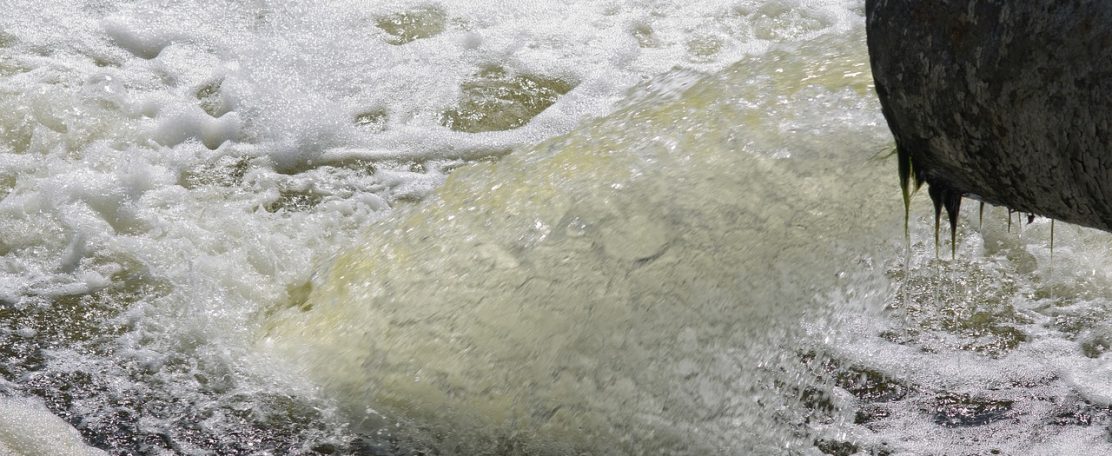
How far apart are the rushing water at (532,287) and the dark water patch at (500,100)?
0.04 metres

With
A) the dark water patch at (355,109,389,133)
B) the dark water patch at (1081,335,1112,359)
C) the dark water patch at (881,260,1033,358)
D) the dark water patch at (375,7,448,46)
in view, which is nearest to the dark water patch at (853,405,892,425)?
the dark water patch at (881,260,1033,358)

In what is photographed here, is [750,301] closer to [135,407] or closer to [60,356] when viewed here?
[135,407]

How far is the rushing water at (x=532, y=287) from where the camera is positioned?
283 centimetres

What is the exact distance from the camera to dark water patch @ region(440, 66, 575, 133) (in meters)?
4.26

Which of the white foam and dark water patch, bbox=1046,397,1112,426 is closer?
the white foam

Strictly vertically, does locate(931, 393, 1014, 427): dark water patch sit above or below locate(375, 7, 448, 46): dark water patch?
below

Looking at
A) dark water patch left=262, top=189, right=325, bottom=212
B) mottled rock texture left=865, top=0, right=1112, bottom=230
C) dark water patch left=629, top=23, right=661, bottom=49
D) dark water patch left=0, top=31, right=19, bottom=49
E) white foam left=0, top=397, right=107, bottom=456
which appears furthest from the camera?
dark water patch left=629, top=23, right=661, bottom=49

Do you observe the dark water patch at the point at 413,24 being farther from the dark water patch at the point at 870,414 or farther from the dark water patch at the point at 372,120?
the dark water patch at the point at 870,414

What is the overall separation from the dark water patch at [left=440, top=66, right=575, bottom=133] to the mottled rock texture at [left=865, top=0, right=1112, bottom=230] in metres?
2.64

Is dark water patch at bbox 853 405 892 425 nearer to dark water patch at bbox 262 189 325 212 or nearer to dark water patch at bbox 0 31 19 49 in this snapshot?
dark water patch at bbox 262 189 325 212

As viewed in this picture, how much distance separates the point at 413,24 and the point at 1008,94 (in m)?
3.76

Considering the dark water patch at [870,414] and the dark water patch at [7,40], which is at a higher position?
the dark water patch at [7,40]

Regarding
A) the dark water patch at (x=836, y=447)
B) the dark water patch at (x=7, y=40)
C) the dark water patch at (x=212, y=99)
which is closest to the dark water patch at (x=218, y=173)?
the dark water patch at (x=212, y=99)

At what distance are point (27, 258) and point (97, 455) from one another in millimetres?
999
